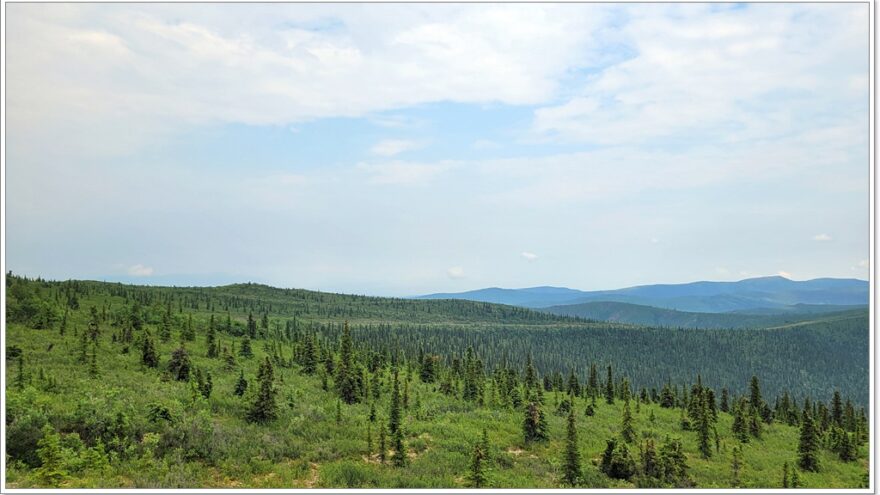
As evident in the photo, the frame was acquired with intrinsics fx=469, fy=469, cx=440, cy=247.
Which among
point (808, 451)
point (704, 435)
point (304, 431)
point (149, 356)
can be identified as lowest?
point (808, 451)

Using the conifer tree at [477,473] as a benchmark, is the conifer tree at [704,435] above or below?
below

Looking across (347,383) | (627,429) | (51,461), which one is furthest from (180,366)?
(627,429)

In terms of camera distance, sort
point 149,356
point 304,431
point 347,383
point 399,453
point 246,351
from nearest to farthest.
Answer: point 399,453 → point 304,431 → point 149,356 → point 347,383 → point 246,351

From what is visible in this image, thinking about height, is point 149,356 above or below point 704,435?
above

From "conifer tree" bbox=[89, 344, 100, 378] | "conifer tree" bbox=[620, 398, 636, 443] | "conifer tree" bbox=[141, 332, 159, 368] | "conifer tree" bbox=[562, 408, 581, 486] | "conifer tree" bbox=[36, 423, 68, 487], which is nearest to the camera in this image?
"conifer tree" bbox=[36, 423, 68, 487]

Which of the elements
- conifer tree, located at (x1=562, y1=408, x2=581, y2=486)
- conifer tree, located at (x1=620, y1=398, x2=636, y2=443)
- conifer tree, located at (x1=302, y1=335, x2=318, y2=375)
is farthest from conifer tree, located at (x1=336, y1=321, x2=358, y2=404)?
conifer tree, located at (x1=620, y1=398, x2=636, y2=443)

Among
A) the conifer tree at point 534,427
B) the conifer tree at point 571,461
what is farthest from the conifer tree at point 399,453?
the conifer tree at point 534,427

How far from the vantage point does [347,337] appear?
48.0 m

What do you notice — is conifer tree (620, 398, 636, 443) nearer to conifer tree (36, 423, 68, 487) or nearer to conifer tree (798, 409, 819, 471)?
conifer tree (798, 409, 819, 471)

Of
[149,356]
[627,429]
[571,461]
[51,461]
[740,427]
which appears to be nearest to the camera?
[51,461]

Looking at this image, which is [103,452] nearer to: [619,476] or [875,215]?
[619,476]

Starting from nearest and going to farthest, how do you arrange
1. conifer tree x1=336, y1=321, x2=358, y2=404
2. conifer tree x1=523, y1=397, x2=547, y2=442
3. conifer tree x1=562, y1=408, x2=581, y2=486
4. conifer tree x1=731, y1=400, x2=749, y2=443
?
conifer tree x1=562, y1=408, x2=581, y2=486 → conifer tree x1=523, y1=397, x2=547, y2=442 → conifer tree x1=336, y1=321, x2=358, y2=404 → conifer tree x1=731, y1=400, x2=749, y2=443

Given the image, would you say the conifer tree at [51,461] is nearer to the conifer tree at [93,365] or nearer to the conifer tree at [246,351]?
the conifer tree at [93,365]

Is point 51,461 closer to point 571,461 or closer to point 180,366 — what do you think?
point 180,366
